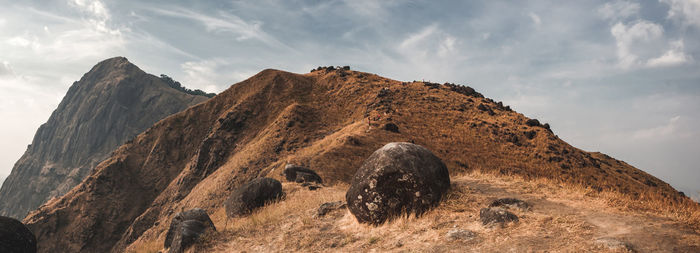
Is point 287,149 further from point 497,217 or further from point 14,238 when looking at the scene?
point 497,217

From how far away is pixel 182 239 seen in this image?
1187 centimetres

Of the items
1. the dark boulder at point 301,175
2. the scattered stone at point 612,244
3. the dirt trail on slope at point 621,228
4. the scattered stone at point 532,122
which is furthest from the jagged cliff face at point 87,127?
the scattered stone at point 612,244

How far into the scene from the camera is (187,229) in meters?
12.4

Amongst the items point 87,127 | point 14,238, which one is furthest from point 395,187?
point 87,127

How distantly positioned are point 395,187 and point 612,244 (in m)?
5.57

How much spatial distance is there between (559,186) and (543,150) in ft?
100.0

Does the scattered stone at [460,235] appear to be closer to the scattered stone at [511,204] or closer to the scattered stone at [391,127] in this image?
the scattered stone at [511,204]

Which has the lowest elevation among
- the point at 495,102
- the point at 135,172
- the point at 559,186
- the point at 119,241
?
the point at 119,241

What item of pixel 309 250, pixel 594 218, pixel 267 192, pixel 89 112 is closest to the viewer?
pixel 594 218

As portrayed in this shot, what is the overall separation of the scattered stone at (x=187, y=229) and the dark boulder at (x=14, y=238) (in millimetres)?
7325

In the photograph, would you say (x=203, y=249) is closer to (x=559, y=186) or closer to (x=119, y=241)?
(x=559, y=186)

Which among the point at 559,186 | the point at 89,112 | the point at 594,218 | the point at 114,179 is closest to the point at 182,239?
the point at 594,218

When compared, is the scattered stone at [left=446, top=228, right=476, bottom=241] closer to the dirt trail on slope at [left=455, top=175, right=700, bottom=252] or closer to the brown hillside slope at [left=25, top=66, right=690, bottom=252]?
the dirt trail on slope at [left=455, top=175, right=700, bottom=252]

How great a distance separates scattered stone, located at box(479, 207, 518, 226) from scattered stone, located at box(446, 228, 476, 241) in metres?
0.67
